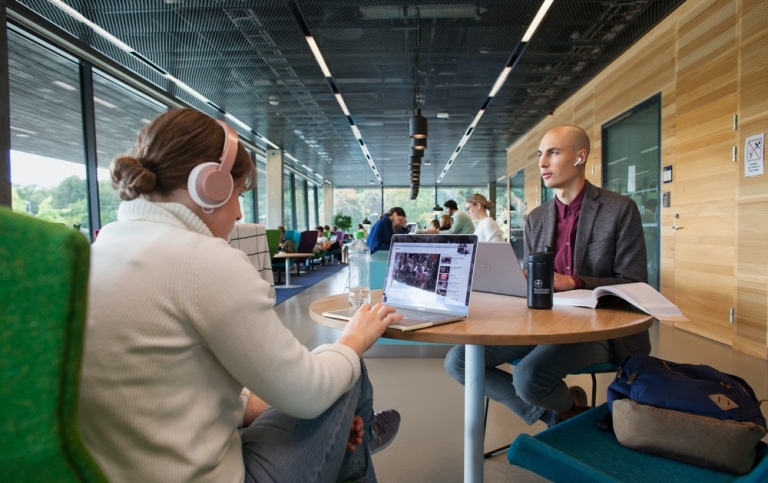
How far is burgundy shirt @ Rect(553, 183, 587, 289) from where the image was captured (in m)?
2.04

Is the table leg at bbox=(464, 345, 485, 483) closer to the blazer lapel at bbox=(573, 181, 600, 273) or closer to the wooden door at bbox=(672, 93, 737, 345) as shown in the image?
the blazer lapel at bbox=(573, 181, 600, 273)

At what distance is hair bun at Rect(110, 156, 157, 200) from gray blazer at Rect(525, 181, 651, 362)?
58.2 inches

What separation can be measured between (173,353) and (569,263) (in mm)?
1787

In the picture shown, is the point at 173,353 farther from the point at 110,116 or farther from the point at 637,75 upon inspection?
the point at 110,116

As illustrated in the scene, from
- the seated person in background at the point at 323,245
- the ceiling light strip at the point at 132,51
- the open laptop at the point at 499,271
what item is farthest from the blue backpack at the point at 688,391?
the seated person in background at the point at 323,245

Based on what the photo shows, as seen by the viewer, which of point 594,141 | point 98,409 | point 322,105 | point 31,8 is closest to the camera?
point 98,409

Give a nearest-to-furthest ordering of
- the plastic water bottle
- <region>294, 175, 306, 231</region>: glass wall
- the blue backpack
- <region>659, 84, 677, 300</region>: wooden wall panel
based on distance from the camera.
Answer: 1. the blue backpack
2. the plastic water bottle
3. <region>659, 84, 677, 300</region>: wooden wall panel
4. <region>294, 175, 306, 231</region>: glass wall

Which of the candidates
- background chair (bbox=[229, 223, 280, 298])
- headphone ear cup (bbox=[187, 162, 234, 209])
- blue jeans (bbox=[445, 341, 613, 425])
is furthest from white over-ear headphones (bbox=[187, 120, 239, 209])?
blue jeans (bbox=[445, 341, 613, 425])

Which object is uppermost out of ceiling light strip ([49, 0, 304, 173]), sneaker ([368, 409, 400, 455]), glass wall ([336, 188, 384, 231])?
ceiling light strip ([49, 0, 304, 173])

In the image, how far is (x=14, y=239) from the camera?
1.25 feet

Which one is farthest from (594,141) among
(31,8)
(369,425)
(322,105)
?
(31,8)

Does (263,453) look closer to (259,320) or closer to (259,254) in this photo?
(259,320)

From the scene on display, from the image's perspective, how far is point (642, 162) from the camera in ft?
17.4

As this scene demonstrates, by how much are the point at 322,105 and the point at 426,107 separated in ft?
6.46
